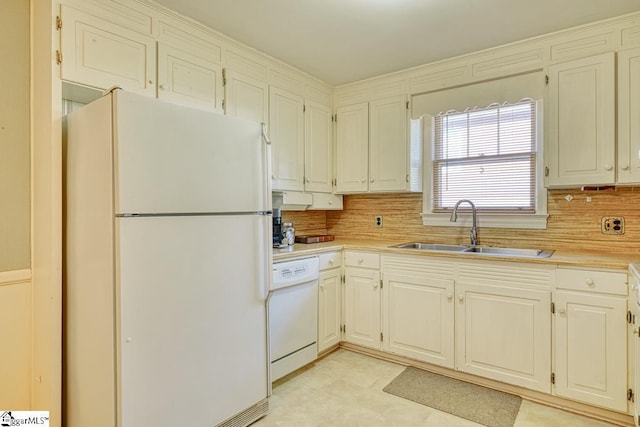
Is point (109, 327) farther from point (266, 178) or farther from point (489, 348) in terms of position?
Result: point (489, 348)

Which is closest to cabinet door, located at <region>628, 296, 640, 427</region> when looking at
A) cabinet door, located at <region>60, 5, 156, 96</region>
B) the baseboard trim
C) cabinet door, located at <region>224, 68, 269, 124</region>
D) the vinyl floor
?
the baseboard trim

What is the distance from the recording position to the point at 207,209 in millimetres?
1815

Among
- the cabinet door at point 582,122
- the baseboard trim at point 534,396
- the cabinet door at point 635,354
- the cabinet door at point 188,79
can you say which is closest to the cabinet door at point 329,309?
the baseboard trim at point 534,396

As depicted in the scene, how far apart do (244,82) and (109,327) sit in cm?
189

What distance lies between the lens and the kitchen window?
2.81 meters

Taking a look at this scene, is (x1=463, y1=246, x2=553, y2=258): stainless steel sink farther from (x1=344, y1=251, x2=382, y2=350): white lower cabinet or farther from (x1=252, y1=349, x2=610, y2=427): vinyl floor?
(x1=252, y1=349, x2=610, y2=427): vinyl floor

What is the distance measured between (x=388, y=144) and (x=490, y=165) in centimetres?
86

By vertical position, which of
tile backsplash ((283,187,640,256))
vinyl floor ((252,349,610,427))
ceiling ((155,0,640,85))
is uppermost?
ceiling ((155,0,640,85))

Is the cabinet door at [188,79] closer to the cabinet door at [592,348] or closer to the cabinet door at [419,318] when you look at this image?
the cabinet door at [419,318]

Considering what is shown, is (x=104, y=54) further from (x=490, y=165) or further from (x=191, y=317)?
(x=490, y=165)

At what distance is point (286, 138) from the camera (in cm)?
307

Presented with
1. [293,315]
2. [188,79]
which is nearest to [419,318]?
[293,315]

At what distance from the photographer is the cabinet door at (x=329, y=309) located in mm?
2916

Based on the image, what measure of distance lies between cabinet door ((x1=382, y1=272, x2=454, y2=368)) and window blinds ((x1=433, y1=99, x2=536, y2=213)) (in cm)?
83
